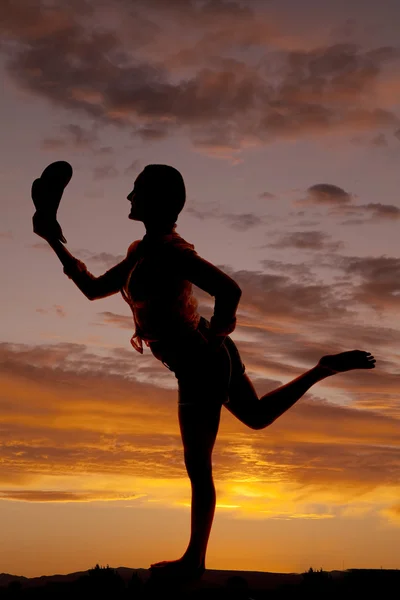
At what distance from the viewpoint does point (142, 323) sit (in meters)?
7.58

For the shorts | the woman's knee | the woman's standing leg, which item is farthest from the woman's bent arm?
the woman's knee

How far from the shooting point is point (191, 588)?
7.46 metres

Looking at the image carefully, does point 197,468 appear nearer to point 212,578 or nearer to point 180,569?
point 180,569

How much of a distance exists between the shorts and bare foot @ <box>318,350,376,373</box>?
1.01 metres

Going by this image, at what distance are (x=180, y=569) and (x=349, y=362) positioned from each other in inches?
93.6

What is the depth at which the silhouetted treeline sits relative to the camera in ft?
24.2

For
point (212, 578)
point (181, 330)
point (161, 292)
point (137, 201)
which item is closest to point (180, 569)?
point (212, 578)

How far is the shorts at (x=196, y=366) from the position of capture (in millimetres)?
7617

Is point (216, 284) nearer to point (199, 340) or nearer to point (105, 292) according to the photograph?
point (199, 340)

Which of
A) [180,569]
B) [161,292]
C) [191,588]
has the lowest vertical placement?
[191,588]

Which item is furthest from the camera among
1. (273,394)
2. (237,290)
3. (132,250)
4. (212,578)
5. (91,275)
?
(91,275)

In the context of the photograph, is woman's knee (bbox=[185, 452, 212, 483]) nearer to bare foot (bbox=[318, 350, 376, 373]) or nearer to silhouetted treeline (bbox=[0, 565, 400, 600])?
silhouetted treeline (bbox=[0, 565, 400, 600])

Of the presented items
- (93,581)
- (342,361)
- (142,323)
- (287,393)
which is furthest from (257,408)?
(93,581)

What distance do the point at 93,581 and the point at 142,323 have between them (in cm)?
231
